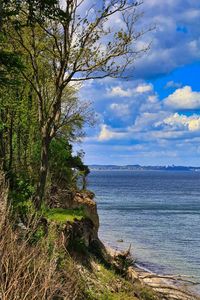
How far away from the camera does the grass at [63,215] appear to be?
24416 mm

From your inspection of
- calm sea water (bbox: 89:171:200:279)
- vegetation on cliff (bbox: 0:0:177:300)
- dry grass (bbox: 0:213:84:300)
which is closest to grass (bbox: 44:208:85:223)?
vegetation on cliff (bbox: 0:0:177:300)

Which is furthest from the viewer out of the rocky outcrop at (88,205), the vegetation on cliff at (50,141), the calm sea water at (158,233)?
the calm sea water at (158,233)

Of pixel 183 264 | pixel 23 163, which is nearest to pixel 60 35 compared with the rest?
pixel 23 163

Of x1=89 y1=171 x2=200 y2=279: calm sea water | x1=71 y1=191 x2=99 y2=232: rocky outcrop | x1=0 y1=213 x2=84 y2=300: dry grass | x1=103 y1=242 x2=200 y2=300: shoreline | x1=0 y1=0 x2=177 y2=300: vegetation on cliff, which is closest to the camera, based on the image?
x1=0 y1=213 x2=84 y2=300: dry grass

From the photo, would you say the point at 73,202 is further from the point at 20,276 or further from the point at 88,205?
the point at 20,276

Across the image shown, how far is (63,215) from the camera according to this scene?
2578 centimetres

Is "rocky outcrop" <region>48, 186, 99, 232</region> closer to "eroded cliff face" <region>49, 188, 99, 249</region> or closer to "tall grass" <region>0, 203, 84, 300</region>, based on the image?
"eroded cliff face" <region>49, 188, 99, 249</region>

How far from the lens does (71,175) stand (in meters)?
38.1

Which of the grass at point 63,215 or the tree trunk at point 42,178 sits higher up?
the tree trunk at point 42,178

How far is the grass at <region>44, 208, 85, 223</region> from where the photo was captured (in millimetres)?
24416

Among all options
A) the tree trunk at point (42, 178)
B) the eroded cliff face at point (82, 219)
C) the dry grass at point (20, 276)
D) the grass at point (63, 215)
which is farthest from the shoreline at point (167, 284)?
the dry grass at point (20, 276)

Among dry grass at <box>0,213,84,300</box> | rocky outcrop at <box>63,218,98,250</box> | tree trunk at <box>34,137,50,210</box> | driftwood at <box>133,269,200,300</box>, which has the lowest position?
driftwood at <box>133,269,200,300</box>

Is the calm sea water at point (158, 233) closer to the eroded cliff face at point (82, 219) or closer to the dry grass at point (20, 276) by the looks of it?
the eroded cliff face at point (82, 219)

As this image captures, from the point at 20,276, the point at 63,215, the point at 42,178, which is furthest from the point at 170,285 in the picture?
the point at 20,276
